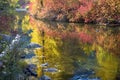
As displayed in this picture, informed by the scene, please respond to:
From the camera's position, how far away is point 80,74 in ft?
58.2

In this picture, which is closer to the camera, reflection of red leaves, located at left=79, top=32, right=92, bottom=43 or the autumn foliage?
reflection of red leaves, located at left=79, top=32, right=92, bottom=43

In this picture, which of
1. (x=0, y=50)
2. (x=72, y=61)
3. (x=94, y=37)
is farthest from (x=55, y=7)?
(x=0, y=50)

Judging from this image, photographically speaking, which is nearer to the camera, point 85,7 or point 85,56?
point 85,56

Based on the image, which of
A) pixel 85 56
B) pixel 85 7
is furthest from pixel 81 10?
pixel 85 56

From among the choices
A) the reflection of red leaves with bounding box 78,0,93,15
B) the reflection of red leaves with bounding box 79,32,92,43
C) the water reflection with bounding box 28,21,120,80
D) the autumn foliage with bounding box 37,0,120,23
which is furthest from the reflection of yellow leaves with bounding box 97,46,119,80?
the reflection of red leaves with bounding box 78,0,93,15

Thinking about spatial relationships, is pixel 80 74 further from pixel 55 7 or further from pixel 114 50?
pixel 55 7

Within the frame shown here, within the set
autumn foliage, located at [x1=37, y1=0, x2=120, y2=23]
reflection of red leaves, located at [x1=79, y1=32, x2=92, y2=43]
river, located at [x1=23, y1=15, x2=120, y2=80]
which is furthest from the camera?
autumn foliage, located at [x1=37, y1=0, x2=120, y2=23]

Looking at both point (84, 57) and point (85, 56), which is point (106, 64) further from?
point (85, 56)

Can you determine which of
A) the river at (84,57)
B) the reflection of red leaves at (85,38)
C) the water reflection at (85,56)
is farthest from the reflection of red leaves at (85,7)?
the river at (84,57)

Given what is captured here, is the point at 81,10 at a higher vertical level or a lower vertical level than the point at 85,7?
lower

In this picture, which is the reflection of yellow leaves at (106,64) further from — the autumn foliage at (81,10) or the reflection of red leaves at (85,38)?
the autumn foliage at (81,10)

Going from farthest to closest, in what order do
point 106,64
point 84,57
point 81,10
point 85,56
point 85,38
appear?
point 81,10
point 85,38
point 85,56
point 84,57
point 106,64

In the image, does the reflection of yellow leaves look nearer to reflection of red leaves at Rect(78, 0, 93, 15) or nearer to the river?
the river

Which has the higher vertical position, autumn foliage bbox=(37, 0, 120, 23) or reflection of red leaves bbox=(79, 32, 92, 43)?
autumn foliage bbox=(37, 0, 120, 23)
